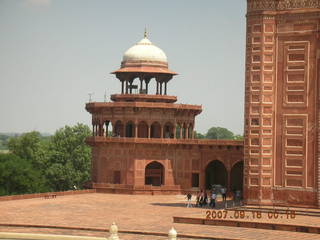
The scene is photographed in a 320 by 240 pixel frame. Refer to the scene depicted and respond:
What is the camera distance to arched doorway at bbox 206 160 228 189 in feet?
191

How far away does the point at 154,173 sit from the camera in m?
56.6

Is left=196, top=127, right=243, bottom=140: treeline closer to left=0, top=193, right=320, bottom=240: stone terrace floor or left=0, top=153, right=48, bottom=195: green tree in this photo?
left=0, top=153, right=48, bottom=195: green tree

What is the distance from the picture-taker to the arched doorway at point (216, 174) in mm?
58312

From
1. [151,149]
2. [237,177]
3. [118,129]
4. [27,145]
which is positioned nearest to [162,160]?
[151,149]

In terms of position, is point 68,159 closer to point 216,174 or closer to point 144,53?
point 144,53

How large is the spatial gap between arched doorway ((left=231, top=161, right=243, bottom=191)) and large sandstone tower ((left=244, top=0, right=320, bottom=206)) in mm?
16005

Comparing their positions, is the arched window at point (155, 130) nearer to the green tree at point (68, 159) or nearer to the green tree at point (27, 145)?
the green tree at point (68, 159)

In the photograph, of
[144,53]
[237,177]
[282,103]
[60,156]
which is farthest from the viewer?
[60,156]

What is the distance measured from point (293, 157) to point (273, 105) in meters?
3.07

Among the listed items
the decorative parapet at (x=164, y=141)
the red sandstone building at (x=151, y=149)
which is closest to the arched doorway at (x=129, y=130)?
the red sandstone building at (x=151, y=149)

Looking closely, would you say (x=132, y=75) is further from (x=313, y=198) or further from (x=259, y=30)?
(x=313, y=198)
